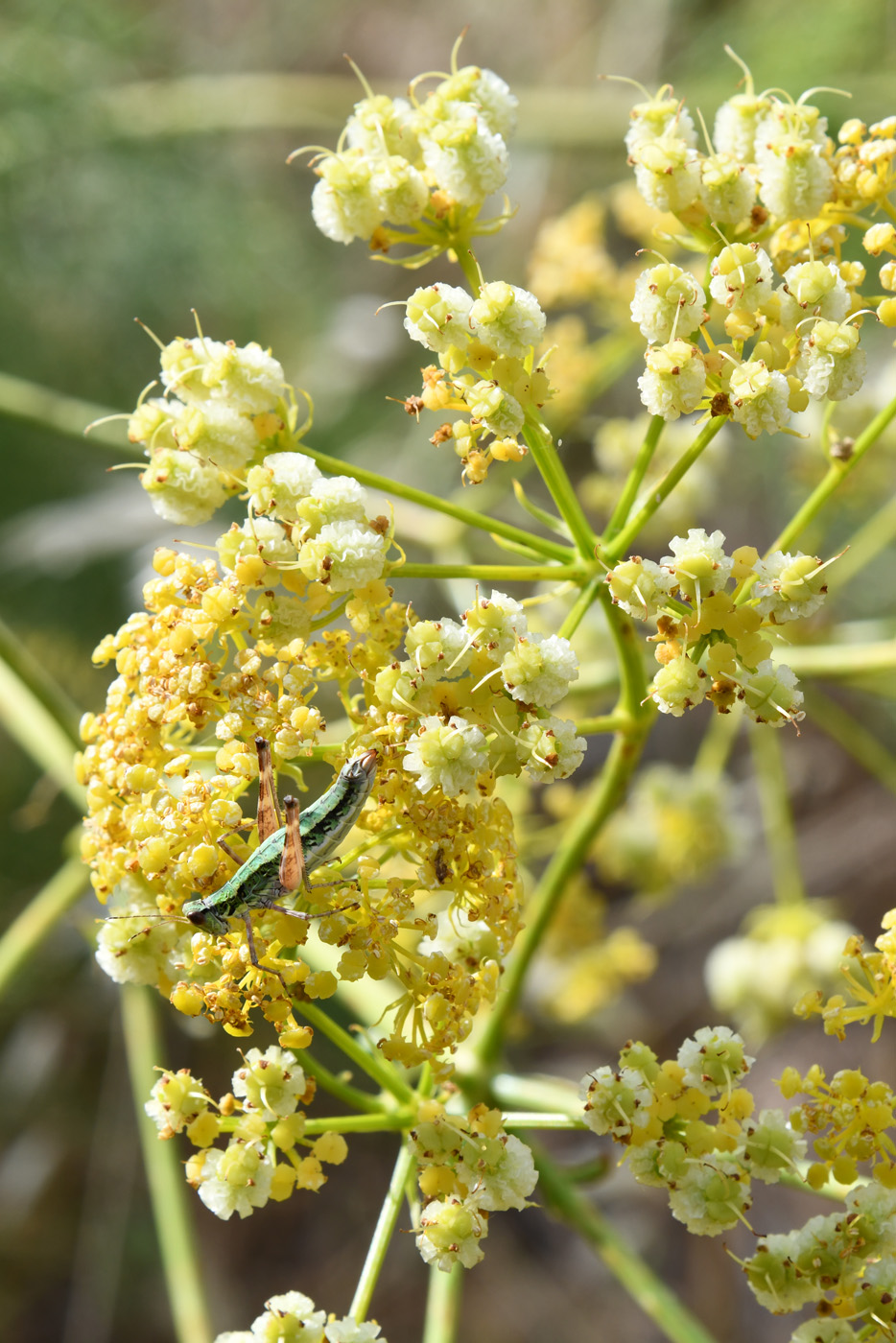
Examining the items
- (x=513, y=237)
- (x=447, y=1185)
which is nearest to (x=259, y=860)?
(x=447, y=1185)

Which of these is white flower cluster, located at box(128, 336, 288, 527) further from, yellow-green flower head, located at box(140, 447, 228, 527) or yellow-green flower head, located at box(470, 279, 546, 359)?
yellow-green flower head, located at box(470, 279, 546, 359)

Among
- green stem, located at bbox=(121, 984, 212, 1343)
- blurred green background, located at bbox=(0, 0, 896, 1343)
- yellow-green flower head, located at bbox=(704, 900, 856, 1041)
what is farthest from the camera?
blurred green background, located at bbox=(0, 0, 896, 1343)

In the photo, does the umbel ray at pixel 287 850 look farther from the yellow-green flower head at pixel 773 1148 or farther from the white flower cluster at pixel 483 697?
the yellow-green flower head at pixel 773 1148

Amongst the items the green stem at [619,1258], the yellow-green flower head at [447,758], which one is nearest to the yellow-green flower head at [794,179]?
the yellow-green flower head at [447,758]

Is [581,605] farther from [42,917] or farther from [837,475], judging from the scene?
[42,917]

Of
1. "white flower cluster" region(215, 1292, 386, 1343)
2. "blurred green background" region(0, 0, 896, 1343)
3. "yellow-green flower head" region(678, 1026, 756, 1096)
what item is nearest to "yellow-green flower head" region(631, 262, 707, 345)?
"yellow-green flower head" region(678, 1026, 756, 1096)

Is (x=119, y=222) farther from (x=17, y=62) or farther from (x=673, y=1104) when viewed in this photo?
(x=673, y=1104)
